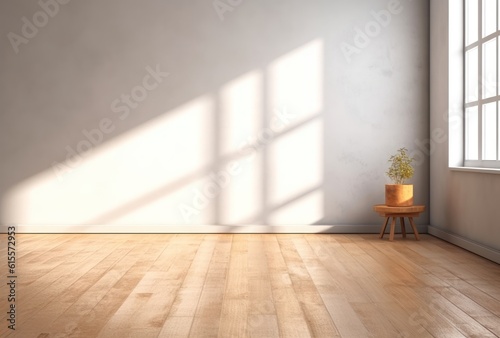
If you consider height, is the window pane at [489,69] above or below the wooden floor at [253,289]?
above

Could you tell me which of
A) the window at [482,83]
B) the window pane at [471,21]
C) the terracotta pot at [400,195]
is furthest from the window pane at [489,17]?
the terracotta pot at [400,195]

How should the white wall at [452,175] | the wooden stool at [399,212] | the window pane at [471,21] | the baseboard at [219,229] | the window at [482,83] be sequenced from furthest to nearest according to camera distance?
the baseboard at [219,229] → the wooden stool at [399,212] → the window pane at [471,21] → the window at [482,83] → the white wall at [452,175]

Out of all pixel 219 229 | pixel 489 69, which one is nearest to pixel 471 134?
pixel 489 69

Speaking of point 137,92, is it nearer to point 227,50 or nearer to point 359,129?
point 227,50

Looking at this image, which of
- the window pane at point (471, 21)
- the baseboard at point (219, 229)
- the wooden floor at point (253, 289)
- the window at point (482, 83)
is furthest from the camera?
the baseboard at point (219, 229)

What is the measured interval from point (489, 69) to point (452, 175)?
1.02 metres

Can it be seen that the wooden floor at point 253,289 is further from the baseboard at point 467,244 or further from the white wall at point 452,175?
the white wall at point 452,175

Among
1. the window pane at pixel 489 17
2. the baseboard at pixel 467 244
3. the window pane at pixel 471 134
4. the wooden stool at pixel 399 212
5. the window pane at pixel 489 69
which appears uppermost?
the window pane at pixel 489 17

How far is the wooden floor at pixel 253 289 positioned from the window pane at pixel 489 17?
1733mm

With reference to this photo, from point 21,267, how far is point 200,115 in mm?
2512

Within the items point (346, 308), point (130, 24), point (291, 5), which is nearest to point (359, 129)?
point (291, 5)

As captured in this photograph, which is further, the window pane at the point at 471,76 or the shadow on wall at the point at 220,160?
the shadow on wall at the point at 220,160

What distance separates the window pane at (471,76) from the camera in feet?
18.3

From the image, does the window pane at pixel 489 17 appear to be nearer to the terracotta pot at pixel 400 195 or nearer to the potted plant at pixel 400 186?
the potted plant at pixel 400 186
